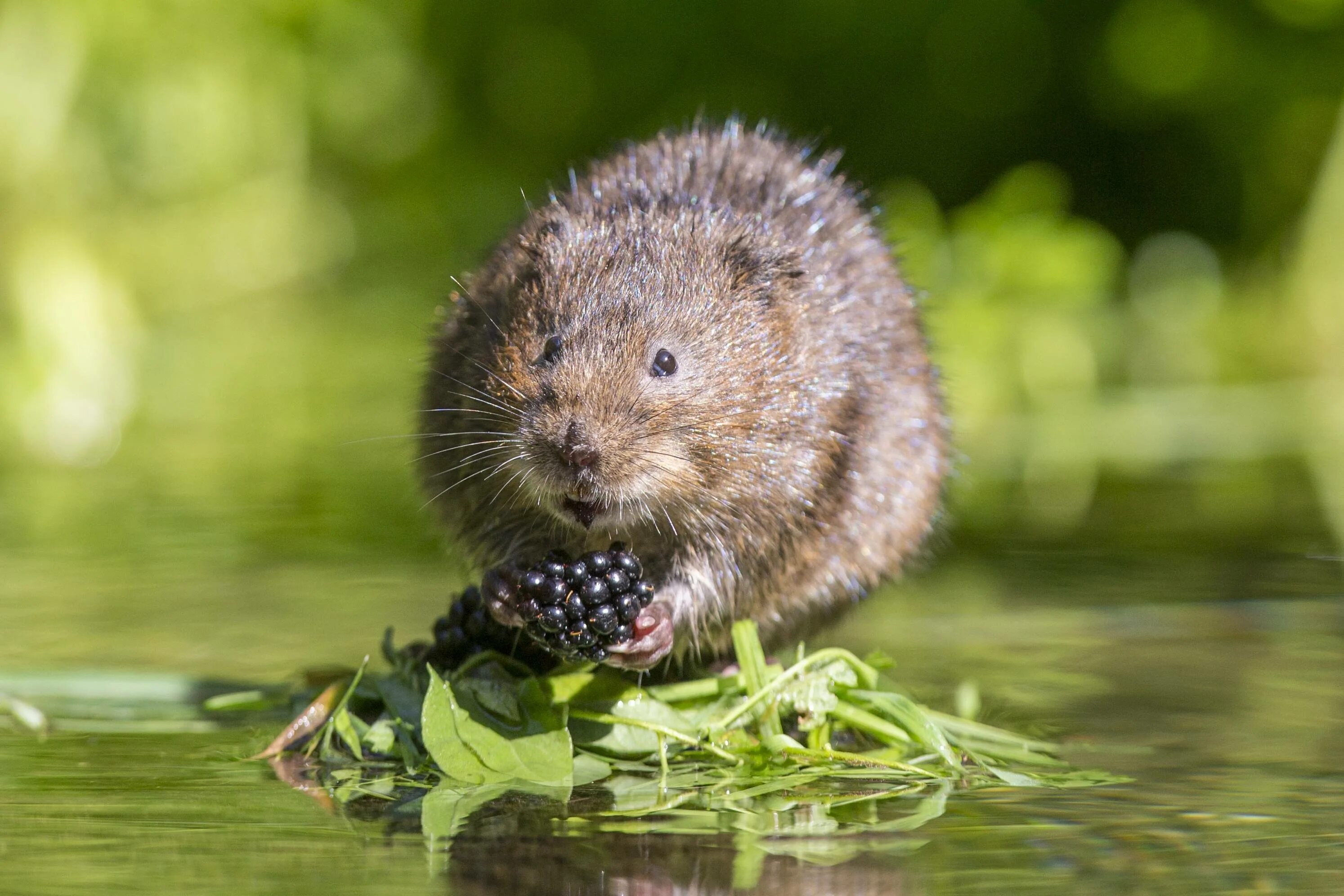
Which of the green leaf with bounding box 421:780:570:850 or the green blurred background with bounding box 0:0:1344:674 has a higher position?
the green blurred background with bounding box 0:0:1344:674

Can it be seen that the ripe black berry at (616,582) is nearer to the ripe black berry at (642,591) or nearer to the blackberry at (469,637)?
the ripe black berry at (642,591)

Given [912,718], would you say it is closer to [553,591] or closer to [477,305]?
[553,591]

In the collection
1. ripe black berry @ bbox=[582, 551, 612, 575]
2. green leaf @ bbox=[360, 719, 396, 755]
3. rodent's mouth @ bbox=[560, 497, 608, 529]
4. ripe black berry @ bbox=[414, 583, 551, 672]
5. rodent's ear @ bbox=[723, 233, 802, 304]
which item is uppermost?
rodent's ear @ bbox=[723, 233, 802, 304]

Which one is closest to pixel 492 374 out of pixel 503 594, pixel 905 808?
pixel 503 594

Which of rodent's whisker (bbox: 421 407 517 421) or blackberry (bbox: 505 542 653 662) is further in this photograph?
rodent's whisker (bbox: 421 407 517 421)

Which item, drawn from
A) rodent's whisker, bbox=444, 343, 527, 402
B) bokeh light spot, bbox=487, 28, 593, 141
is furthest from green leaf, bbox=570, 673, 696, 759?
bokeh light spot, bbox=487, 28, 593, 141

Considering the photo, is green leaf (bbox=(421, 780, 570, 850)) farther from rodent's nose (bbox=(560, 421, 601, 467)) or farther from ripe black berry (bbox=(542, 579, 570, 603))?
rodent's nose (bbox=(560, 421, 601, 467))

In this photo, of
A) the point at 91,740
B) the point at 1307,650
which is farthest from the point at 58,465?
the point at 1307,650
